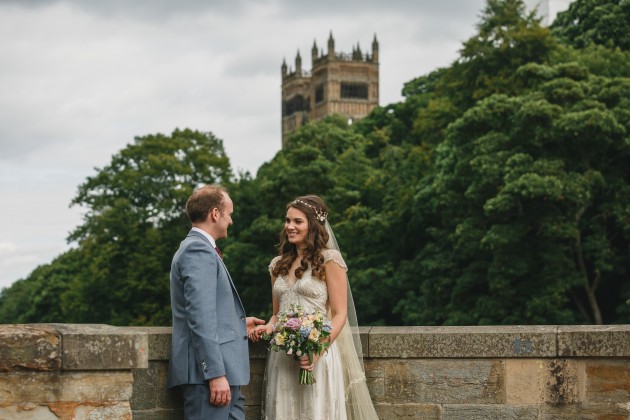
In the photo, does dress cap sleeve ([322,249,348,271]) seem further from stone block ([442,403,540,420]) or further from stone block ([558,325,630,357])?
stone block ([558,325,630,357])

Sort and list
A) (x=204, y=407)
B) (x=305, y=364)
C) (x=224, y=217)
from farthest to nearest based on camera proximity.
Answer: (x=305, y=364)
(x=224, y=217)
(x=204, y=407)

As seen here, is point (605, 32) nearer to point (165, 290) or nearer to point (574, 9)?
point (574, 9)

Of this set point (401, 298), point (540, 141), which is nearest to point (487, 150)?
point (540, 141)

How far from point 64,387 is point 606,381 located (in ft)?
12.1

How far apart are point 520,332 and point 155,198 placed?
38.5 metres

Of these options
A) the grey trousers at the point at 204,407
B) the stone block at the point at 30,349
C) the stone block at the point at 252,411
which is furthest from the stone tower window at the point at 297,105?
the stone block at the point at 30,349

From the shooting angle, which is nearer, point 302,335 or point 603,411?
point 302,335

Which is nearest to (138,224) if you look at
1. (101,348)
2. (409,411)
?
(409,411)

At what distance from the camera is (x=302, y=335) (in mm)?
6539

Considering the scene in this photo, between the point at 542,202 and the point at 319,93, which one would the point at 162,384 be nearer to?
the point at 542,202

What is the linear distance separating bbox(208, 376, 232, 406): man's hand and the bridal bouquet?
549 mm

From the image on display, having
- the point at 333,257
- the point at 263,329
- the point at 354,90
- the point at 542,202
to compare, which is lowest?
the point at 263,329

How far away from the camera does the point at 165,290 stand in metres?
41.2

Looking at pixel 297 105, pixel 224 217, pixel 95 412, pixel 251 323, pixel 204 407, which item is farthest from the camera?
pixel 297 105
